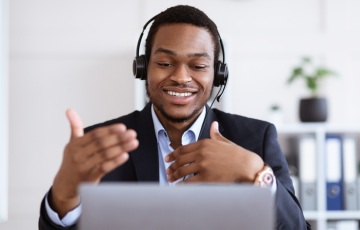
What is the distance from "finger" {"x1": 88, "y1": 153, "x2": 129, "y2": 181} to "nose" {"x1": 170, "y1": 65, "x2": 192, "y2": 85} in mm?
590

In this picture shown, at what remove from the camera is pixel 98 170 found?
2.09 feet

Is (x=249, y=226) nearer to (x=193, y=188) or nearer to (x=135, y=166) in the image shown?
(x=193, y=188)

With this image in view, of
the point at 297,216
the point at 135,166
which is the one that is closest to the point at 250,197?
the point at 297,216

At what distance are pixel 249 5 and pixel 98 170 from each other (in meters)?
2.12

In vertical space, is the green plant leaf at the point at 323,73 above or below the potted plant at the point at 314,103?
above

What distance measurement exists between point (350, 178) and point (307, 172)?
0.78 feet

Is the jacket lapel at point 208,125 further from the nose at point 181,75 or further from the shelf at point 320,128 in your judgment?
the shelf at point 320,128

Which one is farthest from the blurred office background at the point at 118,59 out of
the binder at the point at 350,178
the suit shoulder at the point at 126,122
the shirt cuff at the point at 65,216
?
the shirt cuff at the point at 65,216

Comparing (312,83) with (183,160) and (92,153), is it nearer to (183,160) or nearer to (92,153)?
(183,160)

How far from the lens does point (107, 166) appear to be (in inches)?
24.8

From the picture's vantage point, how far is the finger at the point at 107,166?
2.03ft

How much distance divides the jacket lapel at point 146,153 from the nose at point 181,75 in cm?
25

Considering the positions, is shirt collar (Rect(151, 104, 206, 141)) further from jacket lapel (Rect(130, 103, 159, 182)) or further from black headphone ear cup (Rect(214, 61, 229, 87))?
black headphone ear cup (Rect(214, 61, 229, 87))

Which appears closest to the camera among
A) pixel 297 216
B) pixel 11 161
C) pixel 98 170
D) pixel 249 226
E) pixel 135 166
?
pixel 249 226
